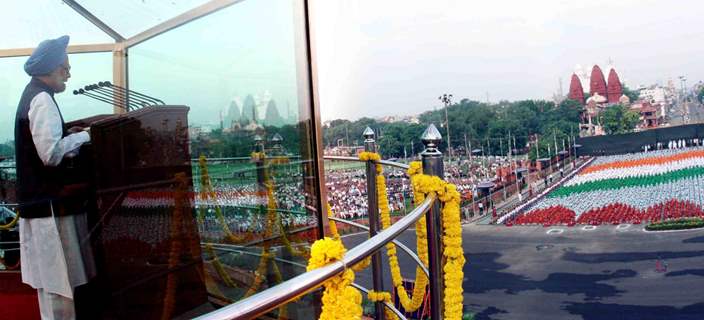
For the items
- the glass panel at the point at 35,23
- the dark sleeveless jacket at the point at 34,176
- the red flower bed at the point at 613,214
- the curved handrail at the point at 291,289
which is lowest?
the red flower bed at the point at 613,214

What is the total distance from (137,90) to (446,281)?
603 millimetres

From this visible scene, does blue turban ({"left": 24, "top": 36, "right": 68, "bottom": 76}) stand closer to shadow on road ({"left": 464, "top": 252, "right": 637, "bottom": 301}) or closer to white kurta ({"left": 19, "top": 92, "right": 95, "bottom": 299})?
white kurta ({"left": 19, "top": 92, "right": 95, "bottom": 299})

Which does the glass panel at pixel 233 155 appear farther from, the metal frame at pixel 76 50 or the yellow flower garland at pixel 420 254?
the yellow flower garland at pixel 420 254

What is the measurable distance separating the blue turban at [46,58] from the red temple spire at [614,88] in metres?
7.36

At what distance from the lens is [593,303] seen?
529 cm

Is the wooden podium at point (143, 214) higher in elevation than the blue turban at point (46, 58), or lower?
lower

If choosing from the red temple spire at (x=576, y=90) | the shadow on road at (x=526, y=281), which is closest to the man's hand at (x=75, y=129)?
the shadow on road at (x=526, y=281)

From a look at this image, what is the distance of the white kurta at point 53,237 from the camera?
0.58 metres

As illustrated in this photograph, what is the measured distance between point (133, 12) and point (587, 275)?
5879mm

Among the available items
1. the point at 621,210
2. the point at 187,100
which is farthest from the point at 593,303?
the point at 187,100

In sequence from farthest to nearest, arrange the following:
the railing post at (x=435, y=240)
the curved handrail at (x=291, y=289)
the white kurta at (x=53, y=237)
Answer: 1. the railing post at (x=435, y=240)
2. the white kurta at (x=53, y=237)
3. the curved handrail at (x=291, y=289)

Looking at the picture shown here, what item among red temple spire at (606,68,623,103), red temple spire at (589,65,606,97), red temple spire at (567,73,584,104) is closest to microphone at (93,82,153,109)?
red temple spire at (606,68,623,103)

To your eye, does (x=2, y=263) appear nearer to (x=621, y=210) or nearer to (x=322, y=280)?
(x=322, y=280)

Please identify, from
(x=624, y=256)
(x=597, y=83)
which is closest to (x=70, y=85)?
(x=624, y=256)
